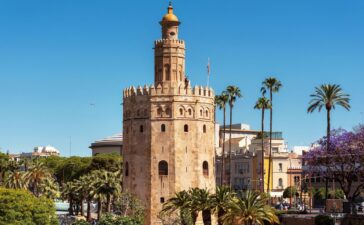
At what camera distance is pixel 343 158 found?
2388 inches

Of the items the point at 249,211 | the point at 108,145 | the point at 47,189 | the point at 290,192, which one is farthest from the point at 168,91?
the point at 108,145

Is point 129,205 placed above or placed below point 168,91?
below

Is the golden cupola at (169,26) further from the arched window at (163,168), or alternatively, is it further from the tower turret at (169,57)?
the arched window at (163,168)

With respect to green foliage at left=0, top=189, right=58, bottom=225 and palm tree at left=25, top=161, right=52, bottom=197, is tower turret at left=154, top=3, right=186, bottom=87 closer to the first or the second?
green foliage at left=0, top=189, right=58, bottom=225

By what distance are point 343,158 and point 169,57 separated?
1928 centimetres

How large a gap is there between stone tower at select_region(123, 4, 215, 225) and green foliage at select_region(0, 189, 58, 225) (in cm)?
937

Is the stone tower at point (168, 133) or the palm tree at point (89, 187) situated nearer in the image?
the stone tower at point (168, 133)

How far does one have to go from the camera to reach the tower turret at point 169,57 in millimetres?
69625

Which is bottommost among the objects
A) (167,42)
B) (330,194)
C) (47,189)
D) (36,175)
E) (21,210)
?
(21,210)

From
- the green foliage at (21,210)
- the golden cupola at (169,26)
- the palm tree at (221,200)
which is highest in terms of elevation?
the golden cupola at (169,26)

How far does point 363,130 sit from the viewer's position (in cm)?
6212

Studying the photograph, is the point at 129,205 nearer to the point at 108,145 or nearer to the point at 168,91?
the point at 168,91

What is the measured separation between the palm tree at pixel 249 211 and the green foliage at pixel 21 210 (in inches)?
771

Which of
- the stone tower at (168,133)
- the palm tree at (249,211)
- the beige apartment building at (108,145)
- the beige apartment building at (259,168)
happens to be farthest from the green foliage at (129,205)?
the beige apartment building at (108,145)
